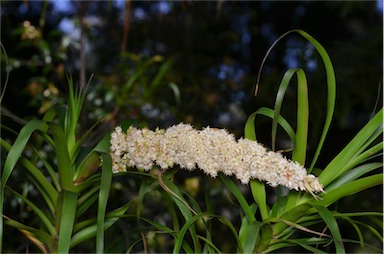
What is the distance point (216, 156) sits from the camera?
0.96 meters

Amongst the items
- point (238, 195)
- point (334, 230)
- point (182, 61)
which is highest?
point (182, 61)

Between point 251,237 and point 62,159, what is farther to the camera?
point 62,159

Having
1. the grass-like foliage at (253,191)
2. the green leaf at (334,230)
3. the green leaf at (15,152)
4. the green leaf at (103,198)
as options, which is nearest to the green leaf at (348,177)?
the grass-like foliage at (253,191)

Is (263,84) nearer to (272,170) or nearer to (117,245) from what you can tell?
(117,245)

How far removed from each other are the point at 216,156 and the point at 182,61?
8.06 feet

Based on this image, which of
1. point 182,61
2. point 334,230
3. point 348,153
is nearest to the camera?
point 334,230

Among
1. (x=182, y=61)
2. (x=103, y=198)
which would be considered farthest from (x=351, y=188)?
(x=182, y=61)

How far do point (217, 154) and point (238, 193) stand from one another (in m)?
0.10

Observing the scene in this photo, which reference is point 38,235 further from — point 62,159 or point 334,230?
point 334,230

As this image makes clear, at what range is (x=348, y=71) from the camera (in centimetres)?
296

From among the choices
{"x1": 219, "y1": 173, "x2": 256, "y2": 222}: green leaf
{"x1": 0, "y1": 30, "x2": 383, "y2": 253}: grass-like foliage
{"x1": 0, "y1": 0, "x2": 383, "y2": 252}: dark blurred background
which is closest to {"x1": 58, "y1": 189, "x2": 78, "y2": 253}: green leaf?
{"x1": 0, "y1": 30, "x2": 383, "y2": 253}: grass-like foliage

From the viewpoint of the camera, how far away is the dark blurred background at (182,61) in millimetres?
2391

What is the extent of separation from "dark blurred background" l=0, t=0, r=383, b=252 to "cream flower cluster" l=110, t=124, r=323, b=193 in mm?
1161

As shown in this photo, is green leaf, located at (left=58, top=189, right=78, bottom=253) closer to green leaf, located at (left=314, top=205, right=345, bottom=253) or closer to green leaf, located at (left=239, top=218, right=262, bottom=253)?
green leaf, located at (left=239, top=218, right=262, bottom=253)
